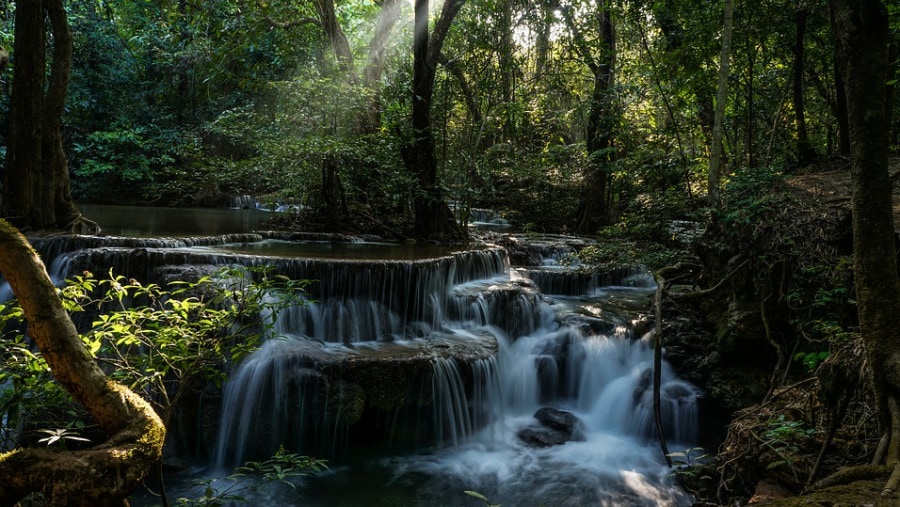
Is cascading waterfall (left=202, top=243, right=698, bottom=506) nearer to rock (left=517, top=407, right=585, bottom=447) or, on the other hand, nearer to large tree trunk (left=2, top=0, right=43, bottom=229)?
rock (left=517, top=407, right=585, bottom=447)

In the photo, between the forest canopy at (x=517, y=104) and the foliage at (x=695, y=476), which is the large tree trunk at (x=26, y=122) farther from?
the foliage at (x=695, y=476)

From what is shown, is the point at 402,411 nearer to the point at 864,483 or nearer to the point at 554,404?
the point at 554,404

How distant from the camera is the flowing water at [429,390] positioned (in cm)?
586

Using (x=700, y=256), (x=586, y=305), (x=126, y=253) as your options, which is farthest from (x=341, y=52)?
(x=700, y=256)

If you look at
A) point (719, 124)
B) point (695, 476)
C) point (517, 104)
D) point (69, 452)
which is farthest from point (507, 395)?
point (517, 104)

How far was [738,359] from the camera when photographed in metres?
7.06

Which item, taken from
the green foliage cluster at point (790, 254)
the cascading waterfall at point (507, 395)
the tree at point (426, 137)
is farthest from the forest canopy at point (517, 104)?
the cascading waterfall at point (507, 395)

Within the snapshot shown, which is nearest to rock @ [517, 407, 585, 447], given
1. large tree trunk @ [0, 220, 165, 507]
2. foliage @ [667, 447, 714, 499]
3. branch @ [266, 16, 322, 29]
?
foliage @ [667, 447, 714, 499]

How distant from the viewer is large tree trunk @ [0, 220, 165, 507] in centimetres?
203

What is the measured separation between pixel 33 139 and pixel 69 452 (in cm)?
887

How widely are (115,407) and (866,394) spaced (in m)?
4.75

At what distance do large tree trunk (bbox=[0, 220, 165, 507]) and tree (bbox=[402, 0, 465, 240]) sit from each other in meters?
9.28

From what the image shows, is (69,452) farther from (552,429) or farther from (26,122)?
(26,122)

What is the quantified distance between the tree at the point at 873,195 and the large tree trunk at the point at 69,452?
348cm
